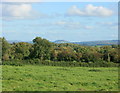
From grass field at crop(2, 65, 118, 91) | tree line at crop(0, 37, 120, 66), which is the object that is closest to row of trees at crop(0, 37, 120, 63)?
tree line at crop(0, 37, 120, 66)

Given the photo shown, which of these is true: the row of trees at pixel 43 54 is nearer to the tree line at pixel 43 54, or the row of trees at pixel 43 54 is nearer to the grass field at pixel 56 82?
the tree line at pixel 43 54

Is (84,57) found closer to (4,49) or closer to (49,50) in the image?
(49,50)

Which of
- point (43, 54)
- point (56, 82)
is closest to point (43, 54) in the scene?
point (43, 54)

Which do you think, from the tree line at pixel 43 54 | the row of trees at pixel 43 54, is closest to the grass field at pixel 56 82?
the tree line at pixel 43 54

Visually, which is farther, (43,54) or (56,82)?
(43,54)

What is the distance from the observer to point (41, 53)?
5806 centimetres

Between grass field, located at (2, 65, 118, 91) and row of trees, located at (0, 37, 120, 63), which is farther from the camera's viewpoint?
row of trees, located at (0, 37, 120, 63)

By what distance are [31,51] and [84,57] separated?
15.9 m

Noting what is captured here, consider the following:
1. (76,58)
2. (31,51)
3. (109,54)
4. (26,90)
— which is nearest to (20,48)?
(31,51)

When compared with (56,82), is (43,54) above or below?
below

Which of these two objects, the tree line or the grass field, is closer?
the grass field

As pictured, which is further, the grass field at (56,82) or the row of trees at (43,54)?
the row of trees at (43,54)

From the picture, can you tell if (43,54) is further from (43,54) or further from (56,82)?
(56,82)

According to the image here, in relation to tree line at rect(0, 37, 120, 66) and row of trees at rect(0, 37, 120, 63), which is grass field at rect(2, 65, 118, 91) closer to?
tree line at rect(0, 37, 120, 66)
